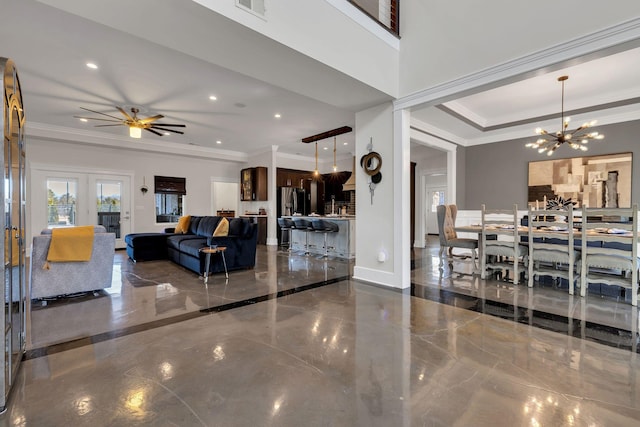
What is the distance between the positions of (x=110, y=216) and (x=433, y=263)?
810cm

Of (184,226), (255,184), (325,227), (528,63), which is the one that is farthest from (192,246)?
(528,63)

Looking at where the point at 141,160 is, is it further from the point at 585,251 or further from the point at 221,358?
the point at 585,251

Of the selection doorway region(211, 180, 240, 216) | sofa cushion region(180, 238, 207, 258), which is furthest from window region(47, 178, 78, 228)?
sofa cushion region(180, 238, 207, 258)

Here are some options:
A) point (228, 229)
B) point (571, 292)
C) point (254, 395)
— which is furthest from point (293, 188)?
point (254, 395)

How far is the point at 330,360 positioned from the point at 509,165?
6.58 metres

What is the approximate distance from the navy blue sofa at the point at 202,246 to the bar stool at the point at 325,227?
1581 mm

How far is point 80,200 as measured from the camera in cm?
737

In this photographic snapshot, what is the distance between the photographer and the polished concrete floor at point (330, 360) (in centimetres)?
156

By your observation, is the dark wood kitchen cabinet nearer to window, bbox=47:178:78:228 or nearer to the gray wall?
window, bbox=47:178:78:228

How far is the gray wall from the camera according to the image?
530cm

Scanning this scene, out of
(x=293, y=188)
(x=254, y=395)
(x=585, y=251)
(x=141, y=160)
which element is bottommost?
(x=254, y=395)

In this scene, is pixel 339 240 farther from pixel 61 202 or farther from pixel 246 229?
pixel 61 202

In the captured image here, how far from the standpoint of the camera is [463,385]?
1.80 metres

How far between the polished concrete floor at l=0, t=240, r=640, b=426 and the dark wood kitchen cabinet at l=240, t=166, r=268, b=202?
5313 mm
